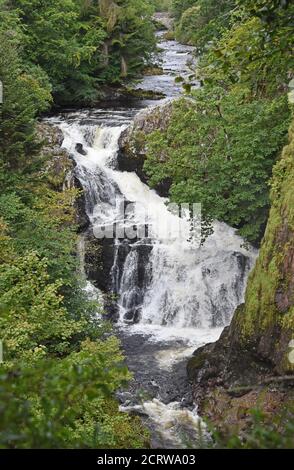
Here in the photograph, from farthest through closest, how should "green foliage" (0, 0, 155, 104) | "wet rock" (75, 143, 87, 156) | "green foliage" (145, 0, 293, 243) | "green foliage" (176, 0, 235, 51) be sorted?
"green foliage" (0, 0, 155, 104), "green foliage" (176, 0, 235, 51), "wet rock" (75, 143, 87, 156), "green foliage" (145, 0, 293, 243)

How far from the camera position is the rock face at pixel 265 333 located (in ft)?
32.4

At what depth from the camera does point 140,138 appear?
18438 mm

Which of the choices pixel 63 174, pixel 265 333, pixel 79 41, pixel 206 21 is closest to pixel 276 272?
pixel 265 333

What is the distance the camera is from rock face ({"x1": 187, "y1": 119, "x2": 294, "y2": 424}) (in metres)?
9.87

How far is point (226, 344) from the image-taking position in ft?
39.2

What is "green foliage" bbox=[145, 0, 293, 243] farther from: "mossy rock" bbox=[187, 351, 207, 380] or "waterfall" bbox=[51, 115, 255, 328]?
"mossy rock" bbox=[187, 351, 207, 380]

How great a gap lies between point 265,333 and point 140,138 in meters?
10.2

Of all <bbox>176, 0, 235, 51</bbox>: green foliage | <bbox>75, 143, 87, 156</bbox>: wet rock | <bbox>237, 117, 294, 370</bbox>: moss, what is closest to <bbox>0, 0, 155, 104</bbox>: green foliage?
<bbox>75, 143, 87, 156</bbox>: wet rock

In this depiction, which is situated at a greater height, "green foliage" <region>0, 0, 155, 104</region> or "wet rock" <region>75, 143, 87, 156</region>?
"green foliage" <region>0, 0, 155, 104</region>

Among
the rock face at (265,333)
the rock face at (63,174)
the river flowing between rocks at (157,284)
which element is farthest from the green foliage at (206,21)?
the rock face at (265,333)

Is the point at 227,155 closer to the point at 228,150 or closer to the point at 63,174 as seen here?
the point at 228,150

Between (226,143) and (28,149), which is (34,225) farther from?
(226,143)

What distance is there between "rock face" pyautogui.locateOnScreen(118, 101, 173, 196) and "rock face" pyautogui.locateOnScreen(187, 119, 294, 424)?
737 cm
